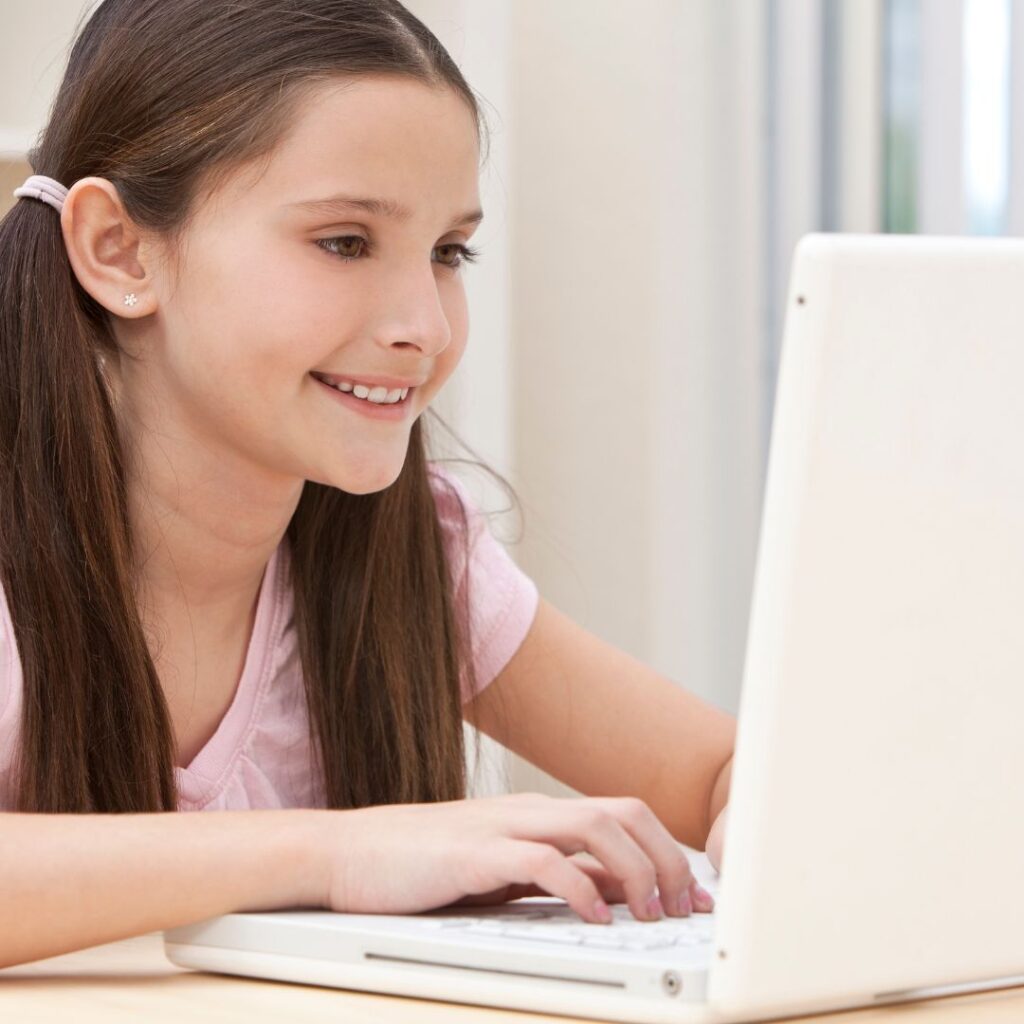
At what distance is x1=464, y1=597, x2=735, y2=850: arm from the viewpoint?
1211 millimetres

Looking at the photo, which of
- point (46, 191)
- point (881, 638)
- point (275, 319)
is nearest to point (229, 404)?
point (275, 319)

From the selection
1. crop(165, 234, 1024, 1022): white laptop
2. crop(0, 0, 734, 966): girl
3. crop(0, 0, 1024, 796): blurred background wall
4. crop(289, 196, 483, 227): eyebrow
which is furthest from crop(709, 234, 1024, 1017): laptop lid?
crop(0, 0, 1024, 796): blurred background wall

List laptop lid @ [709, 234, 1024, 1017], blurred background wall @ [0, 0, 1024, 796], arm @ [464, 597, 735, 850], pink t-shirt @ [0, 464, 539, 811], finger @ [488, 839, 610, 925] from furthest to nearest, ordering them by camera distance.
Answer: blurred background wall @ [0, 0, 1024, 796] < arm @ [464, 597, 735, 850] < pink t-shirt @ [0, 464, 539, 811] < finger @ [488, 839, 610, 925] < laptop lid @ [709, 234, 1024, 1017]

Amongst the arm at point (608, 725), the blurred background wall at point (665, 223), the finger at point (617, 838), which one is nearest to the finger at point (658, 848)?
the finger at point (617, 838)

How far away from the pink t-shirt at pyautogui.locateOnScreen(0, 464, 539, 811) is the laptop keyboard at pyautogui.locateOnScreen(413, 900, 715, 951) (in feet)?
1.36

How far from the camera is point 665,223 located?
6.76 feet

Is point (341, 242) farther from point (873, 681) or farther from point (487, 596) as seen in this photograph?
point (873, 681)

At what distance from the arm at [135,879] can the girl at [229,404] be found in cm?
16

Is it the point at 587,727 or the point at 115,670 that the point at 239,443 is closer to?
the point at 115,670

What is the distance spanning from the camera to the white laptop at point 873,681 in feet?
1.71

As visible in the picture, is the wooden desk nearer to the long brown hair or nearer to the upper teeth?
the long brown hair

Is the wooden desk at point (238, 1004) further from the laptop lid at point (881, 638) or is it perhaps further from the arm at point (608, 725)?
the arm at point (608, 725)

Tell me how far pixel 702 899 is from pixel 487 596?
1.76 ft

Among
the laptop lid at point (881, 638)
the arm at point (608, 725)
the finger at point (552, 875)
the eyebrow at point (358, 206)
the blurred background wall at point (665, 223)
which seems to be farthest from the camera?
the blurred background wall at point (665, 223)
